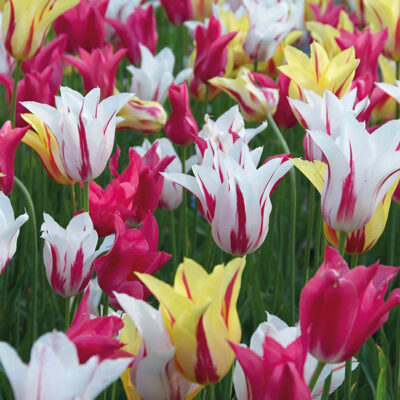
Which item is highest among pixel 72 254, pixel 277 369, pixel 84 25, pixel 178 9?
pixel 277 369

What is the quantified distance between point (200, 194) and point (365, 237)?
0.25 meters

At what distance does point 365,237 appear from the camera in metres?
1.21

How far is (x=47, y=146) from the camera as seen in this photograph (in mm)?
1417

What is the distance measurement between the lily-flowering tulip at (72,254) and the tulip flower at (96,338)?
289mm

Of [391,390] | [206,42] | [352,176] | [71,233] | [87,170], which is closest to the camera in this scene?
[352,176]

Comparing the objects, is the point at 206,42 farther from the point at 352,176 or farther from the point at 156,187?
the point at 352,176

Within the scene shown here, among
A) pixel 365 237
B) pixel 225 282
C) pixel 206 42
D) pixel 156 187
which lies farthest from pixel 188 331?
pixel 206 42

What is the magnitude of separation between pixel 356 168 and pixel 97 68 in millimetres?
1024

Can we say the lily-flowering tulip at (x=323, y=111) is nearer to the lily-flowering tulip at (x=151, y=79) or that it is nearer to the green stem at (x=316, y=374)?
the green stem at (x=316, y=374)

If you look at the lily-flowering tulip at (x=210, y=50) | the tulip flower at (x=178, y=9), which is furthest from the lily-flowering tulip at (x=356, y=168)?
the tulip flower at (x=178, y=9)

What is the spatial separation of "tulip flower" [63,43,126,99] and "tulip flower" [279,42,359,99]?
1.74 feet

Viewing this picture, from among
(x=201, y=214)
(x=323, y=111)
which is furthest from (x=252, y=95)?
(x=323, y=111)

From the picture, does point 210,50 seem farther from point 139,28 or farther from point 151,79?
point 139,28

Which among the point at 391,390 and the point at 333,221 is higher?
the point at 333,221
